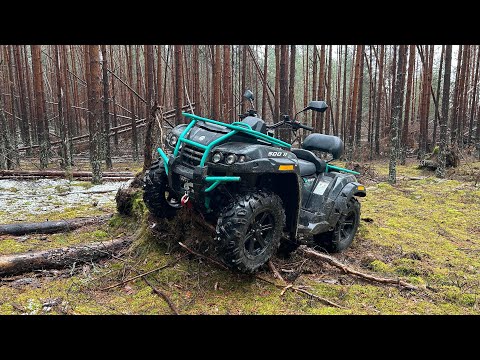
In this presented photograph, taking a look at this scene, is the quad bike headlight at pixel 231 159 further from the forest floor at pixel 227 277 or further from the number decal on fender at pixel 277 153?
the forest floor at pixel 227 277

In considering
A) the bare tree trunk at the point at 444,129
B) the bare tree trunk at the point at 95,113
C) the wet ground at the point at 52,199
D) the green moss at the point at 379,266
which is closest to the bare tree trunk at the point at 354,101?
the bare tree trunk at the point at 444,129

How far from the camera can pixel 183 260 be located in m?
3.91

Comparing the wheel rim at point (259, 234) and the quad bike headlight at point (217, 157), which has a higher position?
the quad bike headlight at point (217, 157)

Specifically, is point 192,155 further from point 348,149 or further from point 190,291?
point 348,149

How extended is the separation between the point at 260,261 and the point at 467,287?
2.33 m

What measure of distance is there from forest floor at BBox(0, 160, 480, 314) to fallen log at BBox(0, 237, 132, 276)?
0.27 feet

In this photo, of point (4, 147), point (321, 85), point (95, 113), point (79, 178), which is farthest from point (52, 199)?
point (321, 85)

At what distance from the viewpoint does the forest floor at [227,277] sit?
3.24 m

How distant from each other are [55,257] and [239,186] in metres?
2.18

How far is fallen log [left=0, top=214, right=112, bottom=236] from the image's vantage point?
4.93 m

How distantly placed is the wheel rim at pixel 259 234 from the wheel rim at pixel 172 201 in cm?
109

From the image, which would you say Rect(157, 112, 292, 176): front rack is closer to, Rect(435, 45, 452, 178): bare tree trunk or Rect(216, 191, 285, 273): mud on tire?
Rect(216, 191, 285, 273): mud on tire

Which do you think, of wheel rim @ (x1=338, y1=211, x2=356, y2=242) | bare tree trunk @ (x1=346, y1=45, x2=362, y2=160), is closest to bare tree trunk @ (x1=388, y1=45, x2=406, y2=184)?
bare tree trunk @ (x1=346, y1=45, x2=362, y2=160)

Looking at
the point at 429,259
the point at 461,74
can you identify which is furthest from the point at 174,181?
the point at 461,74
